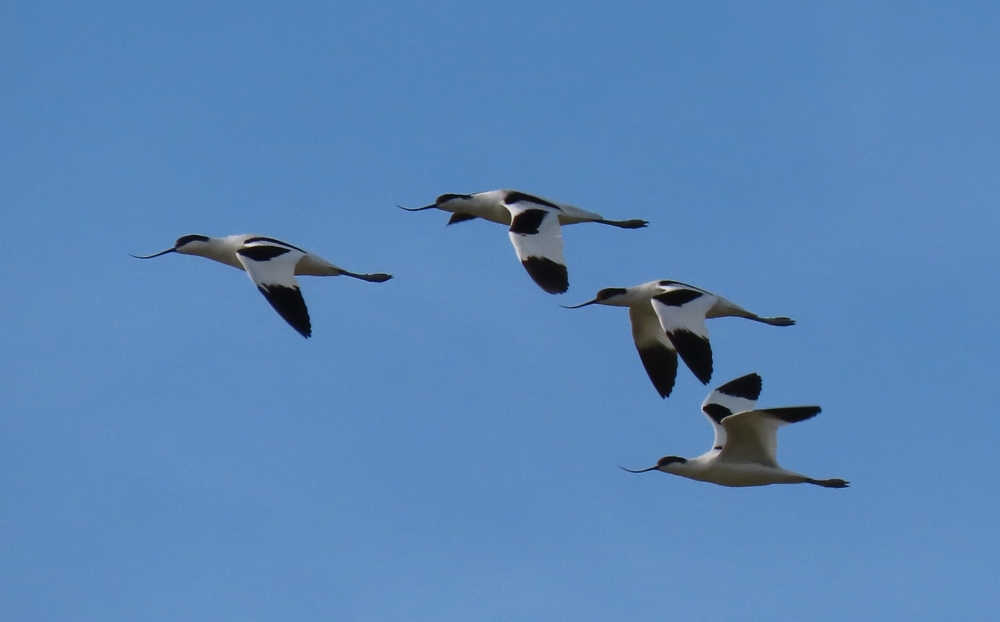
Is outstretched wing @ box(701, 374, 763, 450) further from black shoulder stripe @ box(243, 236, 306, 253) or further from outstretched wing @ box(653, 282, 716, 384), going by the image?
black shoulder stripe @ box(243, 236, 306, 253)

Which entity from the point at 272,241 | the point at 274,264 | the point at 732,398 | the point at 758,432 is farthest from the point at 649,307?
the point at 274,264

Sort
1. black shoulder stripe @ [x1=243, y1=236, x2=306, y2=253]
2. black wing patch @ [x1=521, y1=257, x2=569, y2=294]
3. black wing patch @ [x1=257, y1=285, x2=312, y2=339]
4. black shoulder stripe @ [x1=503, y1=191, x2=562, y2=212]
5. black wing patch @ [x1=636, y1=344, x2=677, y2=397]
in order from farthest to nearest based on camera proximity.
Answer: black shoulder stripe @ [x1=503, y1=191, x2=562, y2=212] → black wing patch @ [x1=636, y1=344, x2=677, y2=397] → black shoulder stripe @ [x1=243, y1=236, x2=306, y2=253] → black wing patch @ [x1=521, y1=257, x2=569, y2=294] → black wing patch @ [x1=257, y1=285, x2=312, y2=339]

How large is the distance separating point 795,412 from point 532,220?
15.4ft

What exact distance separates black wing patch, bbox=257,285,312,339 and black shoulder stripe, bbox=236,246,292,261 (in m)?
0.69

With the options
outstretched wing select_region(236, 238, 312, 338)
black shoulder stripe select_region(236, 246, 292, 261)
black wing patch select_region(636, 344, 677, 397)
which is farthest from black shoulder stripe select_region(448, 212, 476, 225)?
black shoulder stripe select_region(236, 246, 292, 261)

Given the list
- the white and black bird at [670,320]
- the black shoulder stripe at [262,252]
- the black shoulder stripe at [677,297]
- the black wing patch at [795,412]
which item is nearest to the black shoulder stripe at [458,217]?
the white and black bird at [670,320]

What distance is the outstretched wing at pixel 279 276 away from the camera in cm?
1584

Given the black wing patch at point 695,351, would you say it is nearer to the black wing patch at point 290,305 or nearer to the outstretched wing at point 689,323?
the outstretched wing at point 689,323

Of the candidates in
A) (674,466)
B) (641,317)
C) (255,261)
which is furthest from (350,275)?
(674,466)

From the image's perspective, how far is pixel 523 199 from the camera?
19047 mm

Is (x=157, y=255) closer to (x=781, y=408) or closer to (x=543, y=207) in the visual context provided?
(x=543, y=207)

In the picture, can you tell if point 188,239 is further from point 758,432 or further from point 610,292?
point 758,432

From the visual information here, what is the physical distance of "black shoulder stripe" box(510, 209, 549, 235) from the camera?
699 inches

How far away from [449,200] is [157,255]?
3.71m
